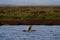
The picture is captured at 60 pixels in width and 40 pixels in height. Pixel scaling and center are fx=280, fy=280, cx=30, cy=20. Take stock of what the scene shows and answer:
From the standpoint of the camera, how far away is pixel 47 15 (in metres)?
38.3

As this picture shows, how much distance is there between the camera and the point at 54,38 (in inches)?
782

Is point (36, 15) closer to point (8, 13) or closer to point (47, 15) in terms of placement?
point (47, 15)

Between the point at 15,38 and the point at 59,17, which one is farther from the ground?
the point at 15,38

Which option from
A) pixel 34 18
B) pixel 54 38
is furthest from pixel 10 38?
pixel 34 18

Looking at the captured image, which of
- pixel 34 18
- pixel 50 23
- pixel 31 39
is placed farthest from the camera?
pixel 34 18

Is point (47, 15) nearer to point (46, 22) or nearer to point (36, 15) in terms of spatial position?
point (36, 15)

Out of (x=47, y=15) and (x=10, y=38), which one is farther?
(x=47, y=15)

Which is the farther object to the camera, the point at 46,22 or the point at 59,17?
the point at 59,17

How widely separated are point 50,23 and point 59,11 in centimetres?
1052

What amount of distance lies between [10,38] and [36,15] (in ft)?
57.8

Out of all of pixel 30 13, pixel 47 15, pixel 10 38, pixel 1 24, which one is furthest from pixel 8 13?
pixel 10 38

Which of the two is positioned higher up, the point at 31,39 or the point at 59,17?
the point at 31,39

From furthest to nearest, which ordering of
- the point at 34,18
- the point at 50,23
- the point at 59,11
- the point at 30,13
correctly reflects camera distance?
the point at 59,11 < the point at 30,13 < the point at 34,18 < the point at 50,23

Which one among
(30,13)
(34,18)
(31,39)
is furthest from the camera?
(30,13)
